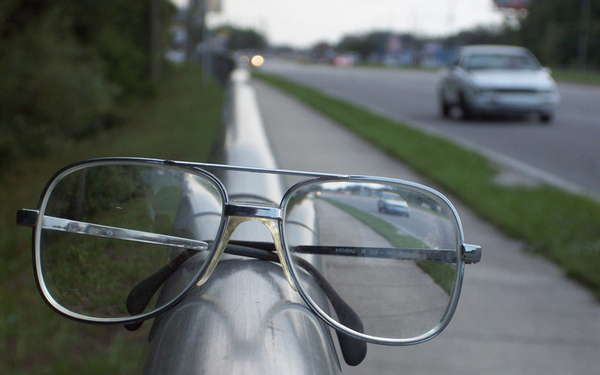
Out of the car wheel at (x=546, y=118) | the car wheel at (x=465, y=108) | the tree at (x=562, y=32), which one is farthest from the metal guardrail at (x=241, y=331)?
the tree at (x=562, y=32)

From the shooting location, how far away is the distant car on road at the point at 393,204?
37.6 inches

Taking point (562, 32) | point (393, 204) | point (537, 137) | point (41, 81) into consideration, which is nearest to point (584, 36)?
point (562, 32)

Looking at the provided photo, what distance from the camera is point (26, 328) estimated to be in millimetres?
3283

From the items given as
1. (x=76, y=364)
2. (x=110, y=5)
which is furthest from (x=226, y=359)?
Result: (x=110, y=5)

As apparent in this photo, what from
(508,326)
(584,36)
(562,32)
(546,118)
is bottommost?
(508,326)

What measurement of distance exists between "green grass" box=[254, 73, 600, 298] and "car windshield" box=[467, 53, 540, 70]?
4842 millimetres

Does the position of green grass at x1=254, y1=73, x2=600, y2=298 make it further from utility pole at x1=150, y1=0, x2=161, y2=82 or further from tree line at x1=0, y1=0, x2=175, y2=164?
utility pole at x1=150, y1=0, x2=161, y2=82

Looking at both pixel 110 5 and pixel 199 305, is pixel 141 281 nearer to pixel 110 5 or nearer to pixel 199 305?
pixel 199 305

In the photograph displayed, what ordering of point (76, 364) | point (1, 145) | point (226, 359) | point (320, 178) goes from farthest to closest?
point (1, 145), point (76, 364), point (320, 178), point (226, 359)

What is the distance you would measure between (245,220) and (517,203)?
18.5ft

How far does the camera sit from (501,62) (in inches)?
568

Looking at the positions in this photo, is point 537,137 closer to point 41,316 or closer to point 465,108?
point 465,108

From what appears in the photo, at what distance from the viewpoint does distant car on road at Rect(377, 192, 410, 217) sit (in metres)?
0.96

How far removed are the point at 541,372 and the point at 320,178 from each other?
8.15 ft
